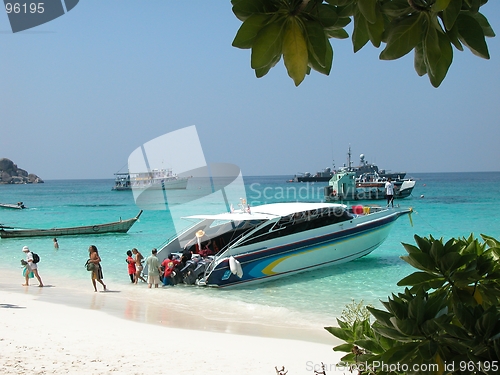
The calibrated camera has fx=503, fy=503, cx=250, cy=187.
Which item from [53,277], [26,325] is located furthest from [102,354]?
[53,277]

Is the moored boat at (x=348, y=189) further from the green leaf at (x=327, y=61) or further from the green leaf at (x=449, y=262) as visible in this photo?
the green leaf at (x=327, y=61)

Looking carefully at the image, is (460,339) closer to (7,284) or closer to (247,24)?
(247,24)

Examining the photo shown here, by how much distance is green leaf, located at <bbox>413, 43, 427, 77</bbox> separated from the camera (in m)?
1.22

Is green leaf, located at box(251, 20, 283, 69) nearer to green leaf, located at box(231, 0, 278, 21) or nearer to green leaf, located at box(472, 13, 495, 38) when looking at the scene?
green leaf, located at box(231, 0, 278, 21)

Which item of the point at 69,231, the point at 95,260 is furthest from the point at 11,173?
the point at 95,260

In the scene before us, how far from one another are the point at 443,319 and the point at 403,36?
2.38ft

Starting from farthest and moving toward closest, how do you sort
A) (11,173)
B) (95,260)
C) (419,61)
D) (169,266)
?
(11,173) → (169,266) → (95,260) → (419,61)

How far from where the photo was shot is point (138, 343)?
754 centimetres

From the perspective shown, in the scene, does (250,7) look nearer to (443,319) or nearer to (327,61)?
(327,61)

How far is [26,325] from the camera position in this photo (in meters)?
8.33

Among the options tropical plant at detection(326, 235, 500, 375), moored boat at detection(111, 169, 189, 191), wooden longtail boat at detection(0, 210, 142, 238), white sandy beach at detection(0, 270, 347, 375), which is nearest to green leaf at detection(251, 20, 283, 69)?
tropical plant at detection(326, 235, 500, 375)

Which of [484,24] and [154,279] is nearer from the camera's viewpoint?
[484,24]

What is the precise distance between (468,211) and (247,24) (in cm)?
4411

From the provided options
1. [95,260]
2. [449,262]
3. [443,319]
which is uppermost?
[449,262]
